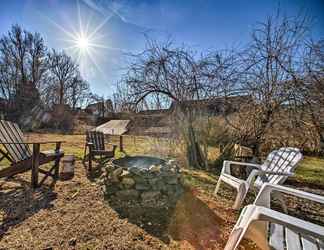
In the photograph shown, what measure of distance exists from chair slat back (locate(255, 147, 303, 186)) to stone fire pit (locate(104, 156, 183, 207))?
123cm

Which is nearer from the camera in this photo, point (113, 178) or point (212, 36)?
point (113, 178)

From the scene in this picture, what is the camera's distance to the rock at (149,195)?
238cm

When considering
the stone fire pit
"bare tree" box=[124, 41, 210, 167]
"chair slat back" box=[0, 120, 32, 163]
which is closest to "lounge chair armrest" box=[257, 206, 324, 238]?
the stone fire pit

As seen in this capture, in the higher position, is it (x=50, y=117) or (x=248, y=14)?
(x=248, y=14)

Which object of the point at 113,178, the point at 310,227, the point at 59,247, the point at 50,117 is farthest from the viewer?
the point at 50,117

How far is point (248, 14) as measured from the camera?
3.51 meters

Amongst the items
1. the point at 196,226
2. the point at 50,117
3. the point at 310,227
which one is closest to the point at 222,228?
the point at 196,226

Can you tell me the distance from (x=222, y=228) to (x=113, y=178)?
1.61 m

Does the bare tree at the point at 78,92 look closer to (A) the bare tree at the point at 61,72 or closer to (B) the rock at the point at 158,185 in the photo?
(A) the bare tree at the point at 61,72

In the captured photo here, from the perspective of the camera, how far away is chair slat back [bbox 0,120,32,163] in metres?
2.76

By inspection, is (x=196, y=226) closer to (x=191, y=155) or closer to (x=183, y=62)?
(x=191, y=155)

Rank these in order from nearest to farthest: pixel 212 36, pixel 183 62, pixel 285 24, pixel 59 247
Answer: pixel 59 247 → pixel 285 24 → pixel 212 36 → pixel 183 62

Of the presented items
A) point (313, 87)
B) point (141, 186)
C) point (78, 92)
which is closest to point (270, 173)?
Answer: point (141, 186)

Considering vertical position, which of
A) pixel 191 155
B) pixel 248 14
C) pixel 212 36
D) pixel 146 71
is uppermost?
pixel 248 14
